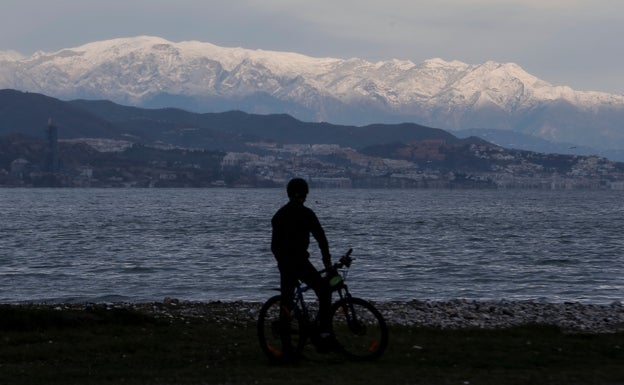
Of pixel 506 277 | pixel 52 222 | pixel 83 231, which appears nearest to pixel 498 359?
pixel 506 277

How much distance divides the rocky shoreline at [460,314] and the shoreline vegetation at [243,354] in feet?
0.89

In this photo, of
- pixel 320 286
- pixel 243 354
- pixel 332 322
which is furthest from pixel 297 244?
pixel 243 354

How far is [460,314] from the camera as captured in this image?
2798 cm

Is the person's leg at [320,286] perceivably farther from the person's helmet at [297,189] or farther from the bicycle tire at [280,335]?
the person's helmet at [297,189]

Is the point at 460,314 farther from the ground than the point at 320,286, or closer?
closer

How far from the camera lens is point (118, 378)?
15.9m

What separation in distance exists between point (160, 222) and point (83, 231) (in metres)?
20.4

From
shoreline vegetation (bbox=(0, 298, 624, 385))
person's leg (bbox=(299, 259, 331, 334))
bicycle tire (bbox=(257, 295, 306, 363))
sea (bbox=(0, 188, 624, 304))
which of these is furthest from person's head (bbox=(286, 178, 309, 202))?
sea (bbox=(0, 188, 624, 304))

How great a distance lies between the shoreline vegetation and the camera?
1584 centimetres

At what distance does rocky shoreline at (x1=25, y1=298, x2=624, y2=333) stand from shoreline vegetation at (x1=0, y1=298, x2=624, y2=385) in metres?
0.27

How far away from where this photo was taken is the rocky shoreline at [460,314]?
25.4 meters

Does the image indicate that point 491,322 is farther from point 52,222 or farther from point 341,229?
point 52,222

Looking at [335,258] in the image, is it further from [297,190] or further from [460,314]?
[297,190]

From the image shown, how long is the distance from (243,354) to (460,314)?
36.3 ft
